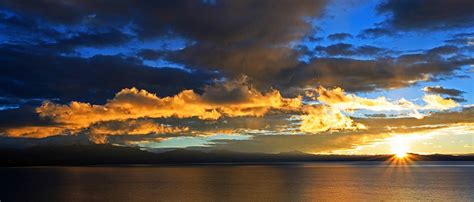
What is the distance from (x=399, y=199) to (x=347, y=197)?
1256cm

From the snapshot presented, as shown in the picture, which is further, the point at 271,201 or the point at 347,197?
the point at 347,197

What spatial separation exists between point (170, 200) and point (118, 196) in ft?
60.7

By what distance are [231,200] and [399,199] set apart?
3937 centimetres

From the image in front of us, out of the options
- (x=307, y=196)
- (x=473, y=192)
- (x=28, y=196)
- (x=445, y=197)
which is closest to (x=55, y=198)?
(x=28, y=196)

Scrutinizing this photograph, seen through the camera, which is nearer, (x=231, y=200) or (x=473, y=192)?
(x=231, y=200)

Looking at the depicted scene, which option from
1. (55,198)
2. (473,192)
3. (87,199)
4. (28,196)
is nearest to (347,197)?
(473,192)

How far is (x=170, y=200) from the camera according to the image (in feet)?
355

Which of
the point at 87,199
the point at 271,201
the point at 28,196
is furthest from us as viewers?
the point at 28,196

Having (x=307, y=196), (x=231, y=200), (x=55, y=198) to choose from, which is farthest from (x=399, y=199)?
(x=55, y=198)

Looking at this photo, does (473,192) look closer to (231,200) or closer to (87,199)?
(231,200)

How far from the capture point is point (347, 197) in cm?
11700

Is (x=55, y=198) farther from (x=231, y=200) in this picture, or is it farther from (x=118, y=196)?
(x=231, y=200)

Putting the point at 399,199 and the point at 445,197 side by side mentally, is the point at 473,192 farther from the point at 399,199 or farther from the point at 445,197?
the point at 399,199

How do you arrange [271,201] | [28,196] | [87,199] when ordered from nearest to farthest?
1. [271,201]
2. [87,199]
3. [28,196]
